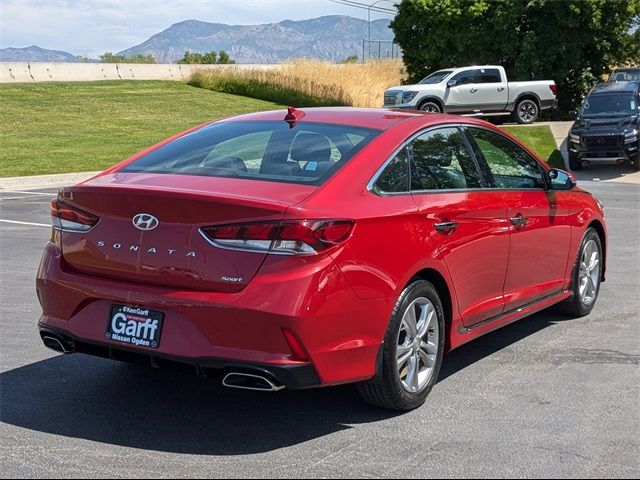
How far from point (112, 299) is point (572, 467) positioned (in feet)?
7.80

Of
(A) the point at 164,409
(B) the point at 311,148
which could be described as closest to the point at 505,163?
(B) the point at 311,148

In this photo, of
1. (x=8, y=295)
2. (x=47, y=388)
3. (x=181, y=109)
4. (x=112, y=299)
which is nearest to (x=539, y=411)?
(x=112, y=299)

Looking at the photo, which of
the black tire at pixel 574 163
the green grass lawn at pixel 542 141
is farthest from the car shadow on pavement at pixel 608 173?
the green grass lawn at pixel 542 141

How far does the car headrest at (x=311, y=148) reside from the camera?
17.4 feet

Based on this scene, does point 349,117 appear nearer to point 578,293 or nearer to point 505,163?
point 505,163

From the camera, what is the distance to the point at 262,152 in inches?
225

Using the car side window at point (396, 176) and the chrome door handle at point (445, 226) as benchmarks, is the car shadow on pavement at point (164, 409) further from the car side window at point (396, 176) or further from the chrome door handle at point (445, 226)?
the car side window at point (396, 176)

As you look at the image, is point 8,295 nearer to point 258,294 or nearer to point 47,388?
point 47,388

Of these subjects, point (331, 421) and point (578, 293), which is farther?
point (578, 293)

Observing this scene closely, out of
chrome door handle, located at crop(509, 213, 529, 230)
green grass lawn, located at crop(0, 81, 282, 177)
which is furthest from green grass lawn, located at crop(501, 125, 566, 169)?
chrome door handle, located at crop(509, 213, 529, 230)

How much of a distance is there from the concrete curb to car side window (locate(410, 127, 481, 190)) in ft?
42.7

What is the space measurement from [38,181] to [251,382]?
15331mm

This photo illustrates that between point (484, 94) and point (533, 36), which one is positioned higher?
point (533, 36)

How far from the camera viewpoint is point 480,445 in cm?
477
